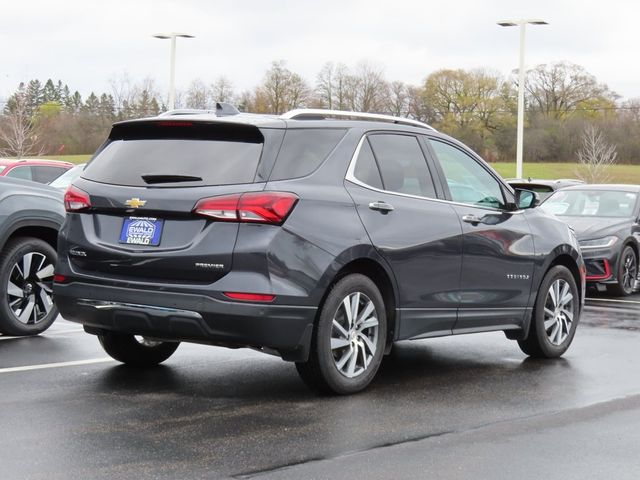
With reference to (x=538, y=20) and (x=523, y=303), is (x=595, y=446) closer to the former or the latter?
(x=523, y=303)

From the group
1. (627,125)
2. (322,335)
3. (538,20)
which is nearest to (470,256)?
(322,335)

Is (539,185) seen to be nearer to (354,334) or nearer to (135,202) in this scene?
(354,334)

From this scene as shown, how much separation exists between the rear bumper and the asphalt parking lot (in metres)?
0.41

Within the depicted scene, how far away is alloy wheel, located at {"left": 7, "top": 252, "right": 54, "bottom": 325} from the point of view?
887cm

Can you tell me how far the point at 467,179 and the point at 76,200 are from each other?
291cm

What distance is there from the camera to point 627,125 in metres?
85.9

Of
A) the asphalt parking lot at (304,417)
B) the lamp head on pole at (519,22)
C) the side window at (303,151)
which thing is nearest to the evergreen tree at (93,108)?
the lamp head on pole at (519,22)

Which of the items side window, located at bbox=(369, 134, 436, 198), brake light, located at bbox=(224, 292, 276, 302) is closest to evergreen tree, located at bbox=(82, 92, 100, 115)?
side window, located at bbox=(369, 134, 436, 198)

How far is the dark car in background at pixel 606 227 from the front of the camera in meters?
14.6

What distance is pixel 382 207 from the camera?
269 inches

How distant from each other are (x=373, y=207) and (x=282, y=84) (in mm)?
62502

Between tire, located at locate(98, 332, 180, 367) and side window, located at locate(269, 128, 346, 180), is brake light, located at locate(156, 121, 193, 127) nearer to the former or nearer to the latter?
side window, located at locate(269, 128, 346, 180)

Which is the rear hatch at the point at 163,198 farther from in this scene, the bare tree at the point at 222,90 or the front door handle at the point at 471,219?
the bare tree at the point at 222,90

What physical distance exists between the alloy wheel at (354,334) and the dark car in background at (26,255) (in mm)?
3371
